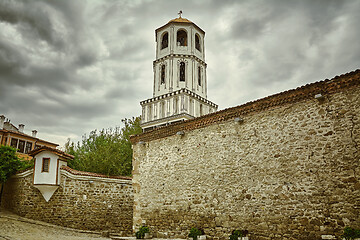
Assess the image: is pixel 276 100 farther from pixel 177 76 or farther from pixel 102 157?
pixel 177 76

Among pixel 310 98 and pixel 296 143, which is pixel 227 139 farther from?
pixel 310 98

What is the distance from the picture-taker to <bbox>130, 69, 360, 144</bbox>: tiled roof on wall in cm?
757

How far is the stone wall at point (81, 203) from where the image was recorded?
1445 centimetres

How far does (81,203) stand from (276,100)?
37.1 feet

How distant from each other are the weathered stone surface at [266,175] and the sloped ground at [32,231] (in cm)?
300

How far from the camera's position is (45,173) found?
14547 mm

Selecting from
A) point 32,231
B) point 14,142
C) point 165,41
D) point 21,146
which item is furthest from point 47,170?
point 165,41

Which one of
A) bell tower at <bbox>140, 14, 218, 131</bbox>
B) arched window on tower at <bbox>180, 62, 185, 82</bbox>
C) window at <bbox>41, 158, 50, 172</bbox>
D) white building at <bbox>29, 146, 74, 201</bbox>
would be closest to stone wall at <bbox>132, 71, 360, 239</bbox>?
white building at <bbox>29, 146, 74, 201</bbox>

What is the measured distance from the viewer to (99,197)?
14961 mm

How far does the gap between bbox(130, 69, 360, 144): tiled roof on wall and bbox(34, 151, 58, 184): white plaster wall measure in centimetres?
645

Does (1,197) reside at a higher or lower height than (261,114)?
lower

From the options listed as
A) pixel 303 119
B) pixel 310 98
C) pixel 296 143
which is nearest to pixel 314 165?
pixel 296 143

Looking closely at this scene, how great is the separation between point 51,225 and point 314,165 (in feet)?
41.7

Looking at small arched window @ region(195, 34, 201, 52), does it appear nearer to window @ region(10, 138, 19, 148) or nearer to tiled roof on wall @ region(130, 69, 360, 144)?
tiled roof on wall @ region(130, 69, 360, 144)
